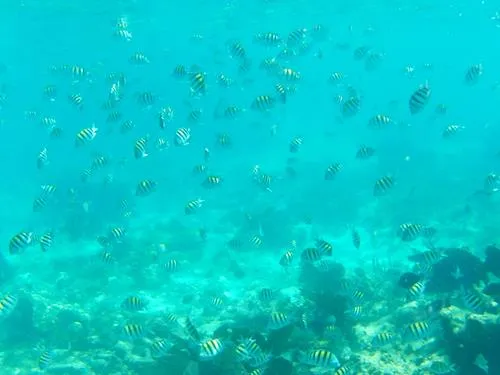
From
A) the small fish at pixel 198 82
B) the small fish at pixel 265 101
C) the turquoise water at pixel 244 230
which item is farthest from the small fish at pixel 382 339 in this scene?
the small fish at pixel 198 82

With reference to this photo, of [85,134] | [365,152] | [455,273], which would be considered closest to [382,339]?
[455,273]

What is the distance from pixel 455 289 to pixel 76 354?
846cm

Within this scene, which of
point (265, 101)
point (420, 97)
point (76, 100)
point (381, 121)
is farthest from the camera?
point (76, 100)

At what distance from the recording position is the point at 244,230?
21.5 m

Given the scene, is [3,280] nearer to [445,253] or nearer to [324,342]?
[324,342]

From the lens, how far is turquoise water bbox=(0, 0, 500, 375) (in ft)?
28.0

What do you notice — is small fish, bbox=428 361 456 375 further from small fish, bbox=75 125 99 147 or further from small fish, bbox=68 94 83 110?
small fish, bbox=68 94 83 110

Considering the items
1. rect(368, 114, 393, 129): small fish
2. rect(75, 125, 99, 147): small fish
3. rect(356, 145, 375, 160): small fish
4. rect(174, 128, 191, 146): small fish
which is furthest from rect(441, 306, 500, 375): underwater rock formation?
rect(75, 125, 99, 147): small fish

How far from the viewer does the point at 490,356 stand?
6.49 metres

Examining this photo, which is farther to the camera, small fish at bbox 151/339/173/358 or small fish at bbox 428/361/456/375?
small fish at bbox 151/339/173/358

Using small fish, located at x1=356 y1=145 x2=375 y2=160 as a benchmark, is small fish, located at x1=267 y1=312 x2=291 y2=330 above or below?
below

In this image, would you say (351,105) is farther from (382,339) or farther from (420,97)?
(382,339)

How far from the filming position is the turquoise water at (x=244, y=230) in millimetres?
8523

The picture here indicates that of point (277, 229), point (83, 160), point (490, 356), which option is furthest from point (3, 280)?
point (83, 160)
